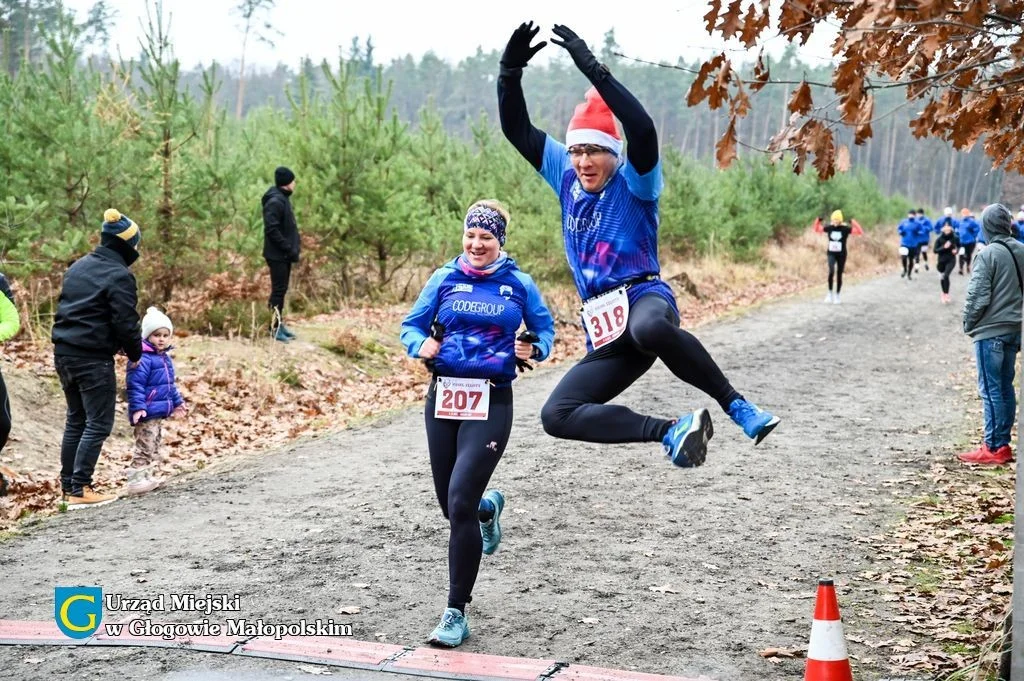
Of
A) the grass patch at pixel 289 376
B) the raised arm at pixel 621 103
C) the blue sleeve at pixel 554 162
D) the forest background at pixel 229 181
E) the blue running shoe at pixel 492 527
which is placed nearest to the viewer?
the raised arm at pixel 621 103

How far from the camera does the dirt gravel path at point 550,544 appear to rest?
5.52 meters

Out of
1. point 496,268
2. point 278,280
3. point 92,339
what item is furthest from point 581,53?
point 278,280

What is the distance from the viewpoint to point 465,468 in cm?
529

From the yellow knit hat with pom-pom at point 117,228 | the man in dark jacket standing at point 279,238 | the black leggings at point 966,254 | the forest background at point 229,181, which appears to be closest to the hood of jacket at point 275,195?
the man in dark jacket standing at point 279,238

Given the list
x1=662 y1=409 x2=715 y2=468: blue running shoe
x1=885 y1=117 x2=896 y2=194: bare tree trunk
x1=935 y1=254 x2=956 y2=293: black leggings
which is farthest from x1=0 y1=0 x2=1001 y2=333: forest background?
x1=885 y1=117 x2=896 y2=194: bare tree trunk

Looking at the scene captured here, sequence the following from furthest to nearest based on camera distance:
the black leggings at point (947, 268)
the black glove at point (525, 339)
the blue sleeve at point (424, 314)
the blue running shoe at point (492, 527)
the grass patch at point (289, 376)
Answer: the black leggings at point (947, 268)
the grass patch at point (289, 376)
the blue running shoe at point (492, 527)
the blue sleeve at point (424, 314)
the black glove at point (525, 339)

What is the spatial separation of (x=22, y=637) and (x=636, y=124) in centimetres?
382

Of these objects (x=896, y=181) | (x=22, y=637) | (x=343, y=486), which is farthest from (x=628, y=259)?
(x=896, y=181)

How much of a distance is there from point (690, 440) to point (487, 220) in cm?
150

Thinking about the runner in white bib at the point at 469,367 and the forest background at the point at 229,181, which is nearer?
the runner in white bib at the point at 469,367

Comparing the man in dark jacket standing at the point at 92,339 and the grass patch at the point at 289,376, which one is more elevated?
the man in dark jacket standing at the point at 92,339

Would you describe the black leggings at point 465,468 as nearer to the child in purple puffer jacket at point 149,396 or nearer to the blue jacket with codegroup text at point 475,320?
the blue jacket with codegroup text at point 475,320

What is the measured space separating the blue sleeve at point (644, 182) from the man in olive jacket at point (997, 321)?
17.5 feet

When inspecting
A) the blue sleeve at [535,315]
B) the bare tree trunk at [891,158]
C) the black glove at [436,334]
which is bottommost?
the black glove at [436,334]
